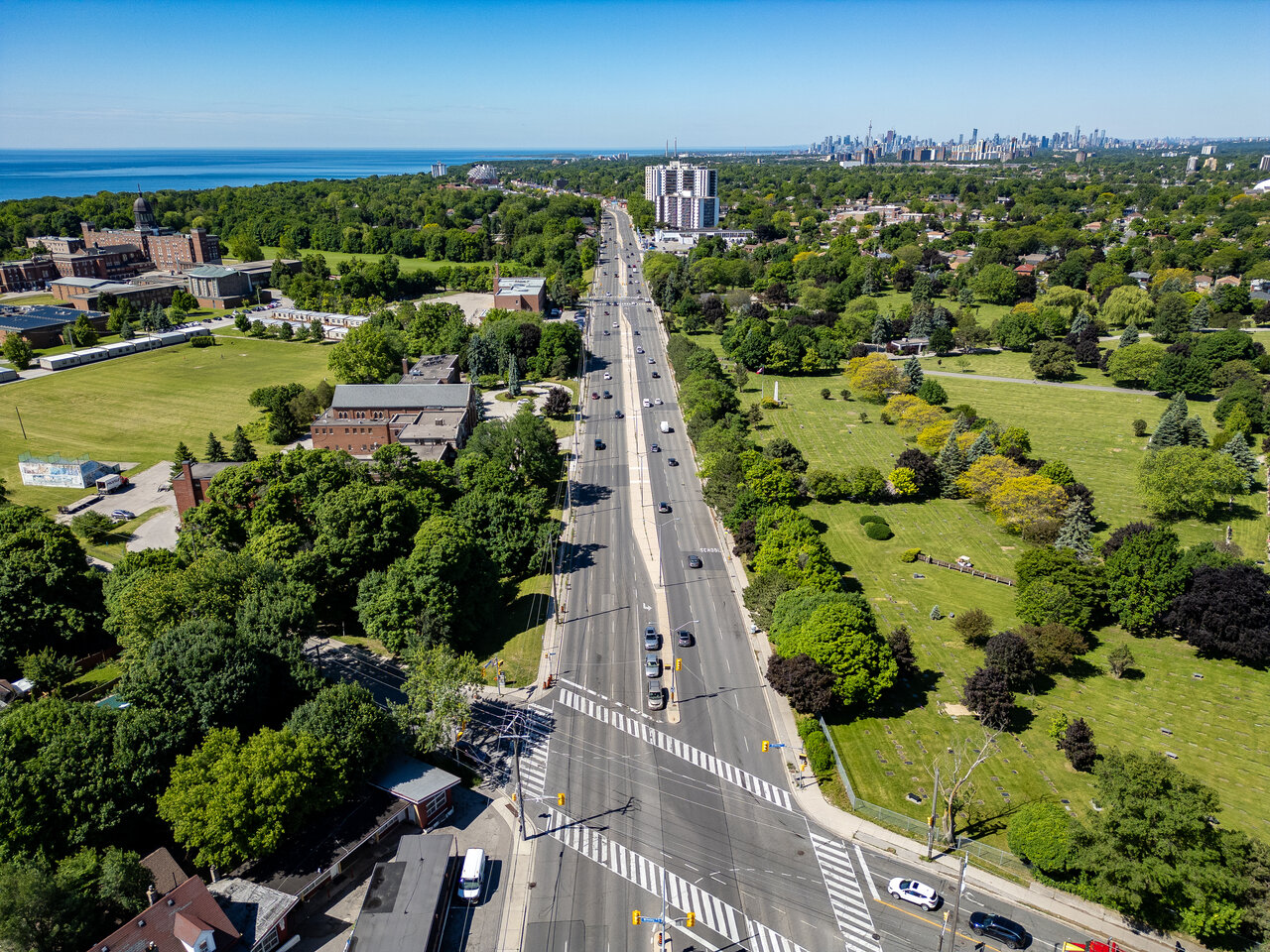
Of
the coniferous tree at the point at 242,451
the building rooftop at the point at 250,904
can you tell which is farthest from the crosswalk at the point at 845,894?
the coniferous tree at the point at 242,451

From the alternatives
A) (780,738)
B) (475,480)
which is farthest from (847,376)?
(780,738)

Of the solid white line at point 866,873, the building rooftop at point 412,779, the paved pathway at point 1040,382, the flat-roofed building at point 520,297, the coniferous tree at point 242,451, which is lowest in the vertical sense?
the solid white line at point 866,873

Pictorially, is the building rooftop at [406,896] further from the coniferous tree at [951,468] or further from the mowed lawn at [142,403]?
A: the mowed lawn at [142,403]

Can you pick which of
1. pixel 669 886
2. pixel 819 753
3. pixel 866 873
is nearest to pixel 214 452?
pixel 669 886

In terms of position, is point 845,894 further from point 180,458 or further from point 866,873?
point 180,458

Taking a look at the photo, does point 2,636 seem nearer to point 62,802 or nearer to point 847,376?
point 62,802

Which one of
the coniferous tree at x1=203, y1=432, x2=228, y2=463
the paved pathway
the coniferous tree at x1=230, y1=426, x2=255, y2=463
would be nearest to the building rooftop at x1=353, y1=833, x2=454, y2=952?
the coniferous tree at x1=230, y1=426, x2=255, y2=463
